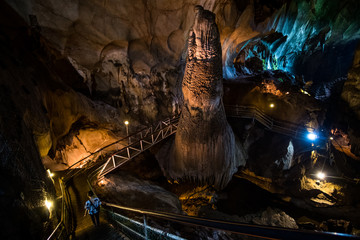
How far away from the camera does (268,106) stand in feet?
40.4

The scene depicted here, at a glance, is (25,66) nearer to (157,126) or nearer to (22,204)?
(22,204)

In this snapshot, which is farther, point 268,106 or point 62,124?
point 268,106

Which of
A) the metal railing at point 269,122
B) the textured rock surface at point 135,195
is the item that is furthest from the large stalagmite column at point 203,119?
the metal railing at point 269,122

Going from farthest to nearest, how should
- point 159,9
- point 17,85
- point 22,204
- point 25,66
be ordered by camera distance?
point 159,9, point 25,66, point 17,85, point 22,204

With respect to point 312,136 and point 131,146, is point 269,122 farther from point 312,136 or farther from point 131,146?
point 131,146

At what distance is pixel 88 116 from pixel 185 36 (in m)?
7.61

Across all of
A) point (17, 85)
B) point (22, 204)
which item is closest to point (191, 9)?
point (17, 85)

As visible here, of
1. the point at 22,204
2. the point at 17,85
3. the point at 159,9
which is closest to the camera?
the point at 22,204

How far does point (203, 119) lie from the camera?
8.02m

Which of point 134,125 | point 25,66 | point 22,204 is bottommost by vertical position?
point 134,125

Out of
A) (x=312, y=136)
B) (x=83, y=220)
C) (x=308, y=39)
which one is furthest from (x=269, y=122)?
(x=308, y=39)

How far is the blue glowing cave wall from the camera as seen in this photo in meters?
15.1

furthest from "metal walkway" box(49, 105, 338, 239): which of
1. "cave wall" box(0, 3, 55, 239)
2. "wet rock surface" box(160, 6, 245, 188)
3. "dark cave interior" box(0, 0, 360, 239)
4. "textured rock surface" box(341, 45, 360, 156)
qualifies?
"textured rock surface" box(341, 45, 360, 156)

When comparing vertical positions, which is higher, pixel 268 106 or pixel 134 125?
pixel 268 106
